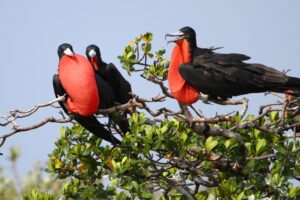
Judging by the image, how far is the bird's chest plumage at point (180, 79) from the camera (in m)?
6.29

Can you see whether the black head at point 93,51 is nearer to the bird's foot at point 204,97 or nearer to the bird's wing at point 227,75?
the bird's wing at point 227,75

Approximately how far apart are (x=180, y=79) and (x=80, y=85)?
974mm

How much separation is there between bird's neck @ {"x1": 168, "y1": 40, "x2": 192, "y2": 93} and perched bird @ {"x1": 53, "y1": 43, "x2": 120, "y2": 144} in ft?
2.47

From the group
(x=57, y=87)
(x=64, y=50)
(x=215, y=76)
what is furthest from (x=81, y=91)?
(x=215, y=76)

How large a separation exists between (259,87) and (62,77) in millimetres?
1953

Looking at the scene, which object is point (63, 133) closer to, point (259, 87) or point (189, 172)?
point (189, 172)

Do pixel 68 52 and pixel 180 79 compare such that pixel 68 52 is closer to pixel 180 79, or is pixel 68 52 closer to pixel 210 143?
pixel 180 79

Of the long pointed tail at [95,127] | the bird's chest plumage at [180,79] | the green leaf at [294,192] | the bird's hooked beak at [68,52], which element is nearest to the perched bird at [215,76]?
the bird's chest plumage at [180,79]

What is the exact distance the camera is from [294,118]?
577 cm

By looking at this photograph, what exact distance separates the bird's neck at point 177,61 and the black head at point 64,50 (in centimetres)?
106

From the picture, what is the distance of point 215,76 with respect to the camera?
6.61m

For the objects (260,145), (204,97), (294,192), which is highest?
(204,97)

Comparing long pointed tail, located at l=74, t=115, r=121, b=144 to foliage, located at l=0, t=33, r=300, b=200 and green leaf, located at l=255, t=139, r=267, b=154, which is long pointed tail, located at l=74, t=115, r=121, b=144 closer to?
foliage, located at l=0, t=33, r=300, b=200

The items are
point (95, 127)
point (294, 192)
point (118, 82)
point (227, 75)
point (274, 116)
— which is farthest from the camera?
point (118, 82)
